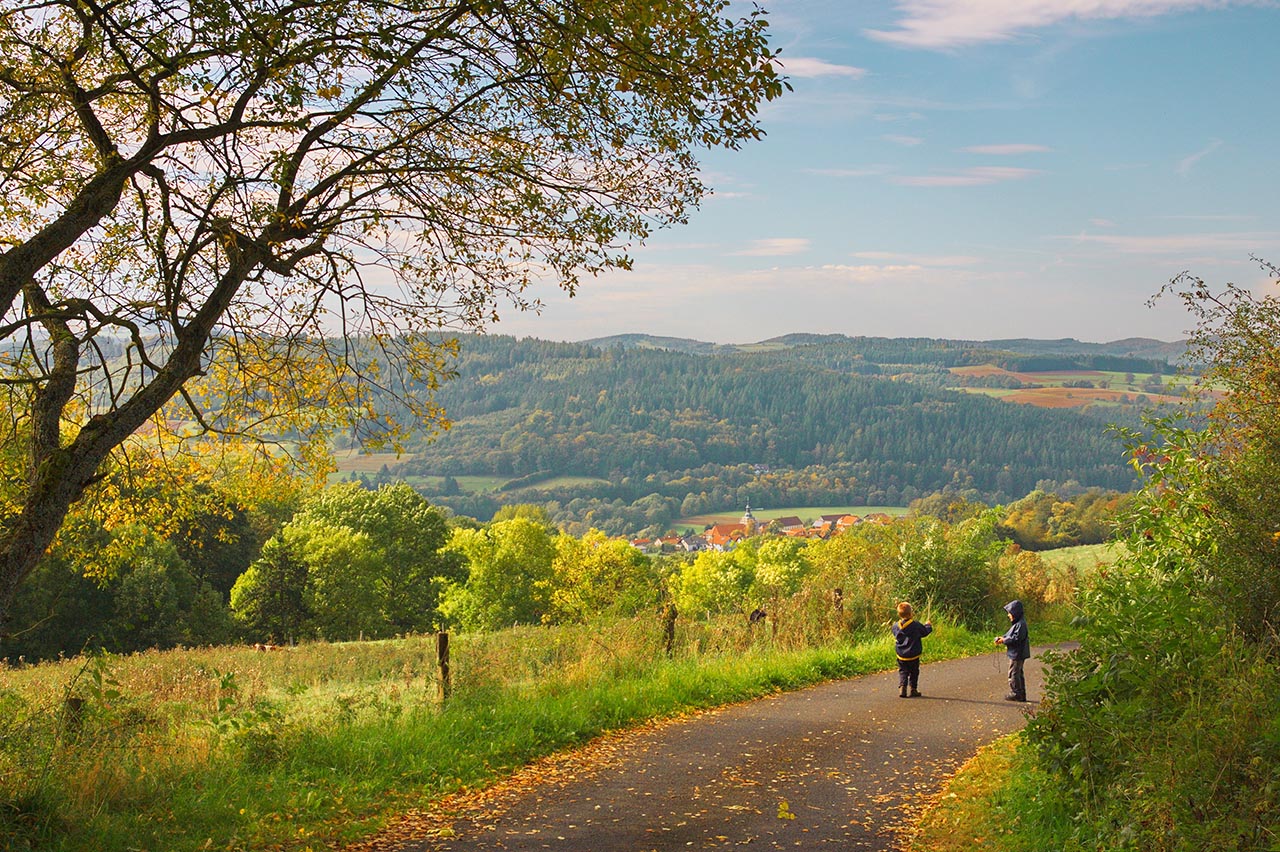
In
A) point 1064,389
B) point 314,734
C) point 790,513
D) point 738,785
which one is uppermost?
point 1064,389

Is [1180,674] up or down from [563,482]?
up

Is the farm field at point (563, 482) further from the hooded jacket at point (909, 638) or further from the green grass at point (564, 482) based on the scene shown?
the hooded jacket at point (909, 638)

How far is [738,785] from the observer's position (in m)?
8.78

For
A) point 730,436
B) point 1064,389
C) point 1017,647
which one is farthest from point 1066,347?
point 1017,647

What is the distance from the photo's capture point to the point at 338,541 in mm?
48719

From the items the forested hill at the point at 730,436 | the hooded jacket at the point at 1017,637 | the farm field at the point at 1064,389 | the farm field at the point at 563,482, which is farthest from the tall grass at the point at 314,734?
the farm field at the point at 563,482

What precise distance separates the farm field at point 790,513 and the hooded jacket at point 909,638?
105632 millimetres

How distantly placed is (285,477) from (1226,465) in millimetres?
9036

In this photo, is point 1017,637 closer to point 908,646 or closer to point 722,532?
point 908,646

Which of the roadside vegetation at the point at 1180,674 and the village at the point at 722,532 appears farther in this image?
the village at the point at 722,532

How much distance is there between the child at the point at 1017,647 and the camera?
13.3 metres

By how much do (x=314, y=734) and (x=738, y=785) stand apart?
4136 millimetres

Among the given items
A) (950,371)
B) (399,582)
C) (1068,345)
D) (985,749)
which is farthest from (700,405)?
(985,749)

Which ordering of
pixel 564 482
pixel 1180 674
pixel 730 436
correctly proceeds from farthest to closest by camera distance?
pixel 730 436
pixel 564 482
pixel 1180 674
